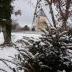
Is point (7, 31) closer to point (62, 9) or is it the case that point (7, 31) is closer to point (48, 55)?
point (62, 9)

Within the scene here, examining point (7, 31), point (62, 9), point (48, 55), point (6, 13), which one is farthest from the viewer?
point (7, 31)

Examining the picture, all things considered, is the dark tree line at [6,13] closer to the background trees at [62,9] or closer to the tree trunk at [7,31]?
the tree trunk at [7,31]

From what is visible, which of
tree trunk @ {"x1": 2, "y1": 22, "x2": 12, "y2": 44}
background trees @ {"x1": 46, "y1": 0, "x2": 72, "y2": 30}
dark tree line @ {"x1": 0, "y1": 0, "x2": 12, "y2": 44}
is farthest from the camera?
tree trunk @ {"x1": 2, "y1": 22, "x2": 12, "y2": 44}

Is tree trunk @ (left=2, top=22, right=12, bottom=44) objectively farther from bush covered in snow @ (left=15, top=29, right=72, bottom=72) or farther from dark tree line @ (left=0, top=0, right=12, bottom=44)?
bush covered in snow @ (left=15, top=29, right=72, bottom=72)

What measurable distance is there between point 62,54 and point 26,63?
0.74 m

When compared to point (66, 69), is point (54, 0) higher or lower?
higher

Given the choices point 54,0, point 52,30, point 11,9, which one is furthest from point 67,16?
point 52,30

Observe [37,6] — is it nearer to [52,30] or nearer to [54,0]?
[54,0]

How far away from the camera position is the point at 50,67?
538cm

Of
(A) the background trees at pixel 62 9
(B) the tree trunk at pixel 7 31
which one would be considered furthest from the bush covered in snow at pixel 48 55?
(B) the tree trunk at pixel 7 31

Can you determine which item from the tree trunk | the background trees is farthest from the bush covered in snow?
the tree trunk

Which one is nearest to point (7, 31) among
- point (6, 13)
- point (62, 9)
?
point (6, 13)

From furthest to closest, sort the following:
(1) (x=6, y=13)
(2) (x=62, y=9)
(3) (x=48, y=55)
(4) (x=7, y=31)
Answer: (4) (x=7, y=31), (1) (x=6, y=13), (2) (x=62, y=9), (3) (x=48, y=55)

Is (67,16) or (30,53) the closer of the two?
(30,53)
